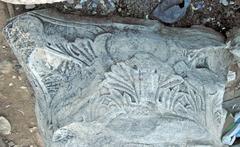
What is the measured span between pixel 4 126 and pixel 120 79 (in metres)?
0.92

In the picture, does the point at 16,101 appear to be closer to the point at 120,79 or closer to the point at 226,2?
the point at 120,79

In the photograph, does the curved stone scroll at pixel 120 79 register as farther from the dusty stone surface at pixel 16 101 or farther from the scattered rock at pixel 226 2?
the dusty stone surface at pixel 16 101

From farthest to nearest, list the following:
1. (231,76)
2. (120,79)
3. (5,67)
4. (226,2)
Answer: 1. (5,67)
2. (226,2)
3. (231,76)
4. (120,79)

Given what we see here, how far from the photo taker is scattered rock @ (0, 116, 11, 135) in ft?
8.62

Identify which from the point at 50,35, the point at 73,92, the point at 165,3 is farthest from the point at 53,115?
the point at 165,3

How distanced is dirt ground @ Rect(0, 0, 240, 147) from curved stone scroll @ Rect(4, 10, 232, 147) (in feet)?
0.34

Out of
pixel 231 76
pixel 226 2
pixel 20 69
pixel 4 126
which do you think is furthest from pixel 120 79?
pixel 4 126

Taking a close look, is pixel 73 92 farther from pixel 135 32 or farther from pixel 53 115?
pixel 135 32

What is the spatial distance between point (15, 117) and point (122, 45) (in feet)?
2.72

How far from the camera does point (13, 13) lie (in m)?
2.32

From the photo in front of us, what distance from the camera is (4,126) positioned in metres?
2.64

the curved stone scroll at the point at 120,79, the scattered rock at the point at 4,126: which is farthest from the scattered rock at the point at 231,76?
the scattered rock at the point at 4,126

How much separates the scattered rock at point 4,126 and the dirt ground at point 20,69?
0.02m

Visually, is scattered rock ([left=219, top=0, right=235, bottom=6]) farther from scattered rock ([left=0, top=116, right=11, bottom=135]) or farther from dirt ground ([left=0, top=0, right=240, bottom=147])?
scattered rock ([left=0, top=116, right=11, bottom=135])
